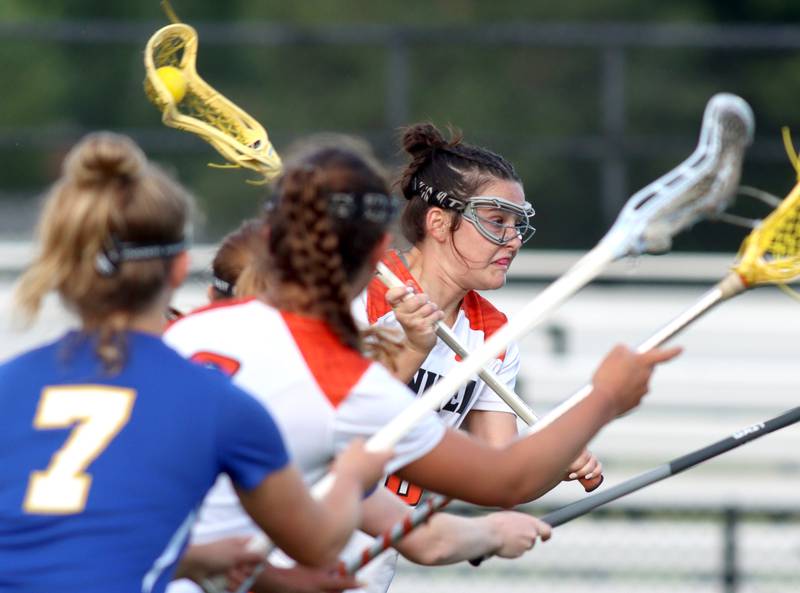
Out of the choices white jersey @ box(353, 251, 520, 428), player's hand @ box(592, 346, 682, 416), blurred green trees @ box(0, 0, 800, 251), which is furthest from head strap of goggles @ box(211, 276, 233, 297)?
blurred green trees @ box(0, 0, 800, 251)

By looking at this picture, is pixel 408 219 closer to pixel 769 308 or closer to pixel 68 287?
pixel 68 287

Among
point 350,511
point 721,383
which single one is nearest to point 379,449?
point 350,511

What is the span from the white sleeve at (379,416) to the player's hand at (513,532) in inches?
17.1

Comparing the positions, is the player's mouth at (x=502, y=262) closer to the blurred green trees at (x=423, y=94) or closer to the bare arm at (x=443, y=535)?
the bare arm at (x=443, y=535)

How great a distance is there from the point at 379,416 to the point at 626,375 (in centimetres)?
51

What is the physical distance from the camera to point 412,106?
49.6ft

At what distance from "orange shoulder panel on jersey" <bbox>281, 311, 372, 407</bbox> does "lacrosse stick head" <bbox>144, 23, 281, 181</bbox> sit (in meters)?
1.37

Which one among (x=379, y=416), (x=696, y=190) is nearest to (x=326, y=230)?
(x=379, y=416)

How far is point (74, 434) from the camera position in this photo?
2559 mm

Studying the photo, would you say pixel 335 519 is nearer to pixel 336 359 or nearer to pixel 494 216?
pixel 336 359

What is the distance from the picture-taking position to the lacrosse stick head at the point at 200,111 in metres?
4.32

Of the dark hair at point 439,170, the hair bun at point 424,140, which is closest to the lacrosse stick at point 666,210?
the dark hair at point 439,170

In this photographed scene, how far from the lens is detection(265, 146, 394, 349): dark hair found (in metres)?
2.89

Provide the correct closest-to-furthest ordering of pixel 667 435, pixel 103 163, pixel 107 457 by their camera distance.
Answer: pixel 107 457, pixel 103 163, pixel 667 435
